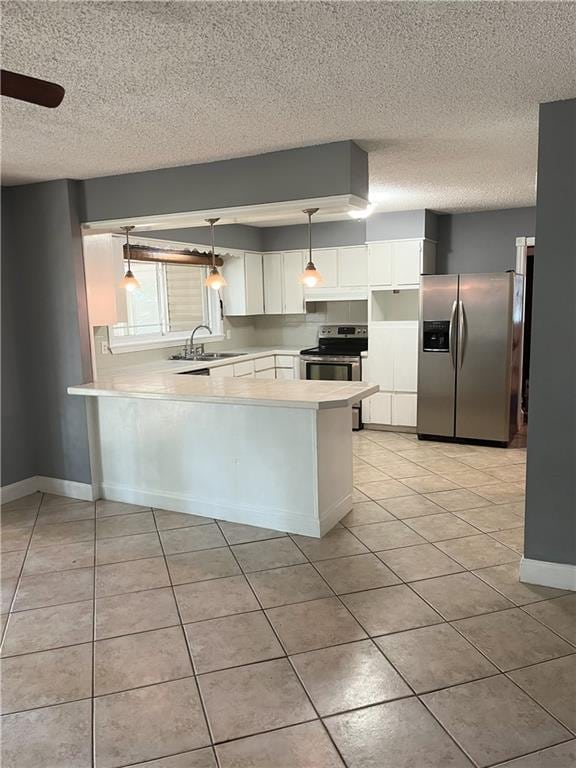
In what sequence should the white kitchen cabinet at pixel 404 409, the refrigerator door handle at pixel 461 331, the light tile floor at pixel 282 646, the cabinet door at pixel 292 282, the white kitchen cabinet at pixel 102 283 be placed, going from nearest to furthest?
the light tile floor at pixel 282 646 < the white kitchen cabinet at pixel 102 283 < the refrigerator door handle at pixel 461 331 < the white kitchen cabinet at pixel 404 409 < the cabinet door at pixel 292 282

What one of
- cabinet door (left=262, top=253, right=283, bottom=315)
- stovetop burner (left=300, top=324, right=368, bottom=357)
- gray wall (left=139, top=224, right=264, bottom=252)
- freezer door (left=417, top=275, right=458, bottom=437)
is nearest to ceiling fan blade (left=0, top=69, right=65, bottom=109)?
gray wall (left=139, top=224, right=264, bottom=252)

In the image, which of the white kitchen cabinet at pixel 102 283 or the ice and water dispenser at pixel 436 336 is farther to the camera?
the ice and water dispenser at pixel 436 336

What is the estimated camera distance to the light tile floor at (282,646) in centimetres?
188

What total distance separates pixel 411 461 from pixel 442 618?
255 cm

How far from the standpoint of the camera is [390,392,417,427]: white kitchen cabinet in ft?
19.8

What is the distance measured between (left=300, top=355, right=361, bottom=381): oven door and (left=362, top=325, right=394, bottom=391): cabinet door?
0.14m

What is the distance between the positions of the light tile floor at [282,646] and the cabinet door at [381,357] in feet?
7.78

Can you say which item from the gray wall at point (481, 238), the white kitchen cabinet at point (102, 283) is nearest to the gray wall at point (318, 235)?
the gray wall at point (481, 238)

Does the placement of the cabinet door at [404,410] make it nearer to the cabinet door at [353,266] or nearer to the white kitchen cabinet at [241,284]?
the cabinet door at [353,266]

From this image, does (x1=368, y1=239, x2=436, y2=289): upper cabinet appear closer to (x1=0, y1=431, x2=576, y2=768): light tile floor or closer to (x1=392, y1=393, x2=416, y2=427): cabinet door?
(x1=392, y1=393, x2=416, y2=427): cabinet door

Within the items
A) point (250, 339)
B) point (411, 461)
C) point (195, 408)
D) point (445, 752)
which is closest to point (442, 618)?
point (445, 752)

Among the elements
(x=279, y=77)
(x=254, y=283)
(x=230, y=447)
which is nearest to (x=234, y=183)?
(x=279, y=77)

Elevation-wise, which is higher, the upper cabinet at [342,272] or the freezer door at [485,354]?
the upper cabinet at [342,272]

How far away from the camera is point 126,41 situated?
5.98ft
